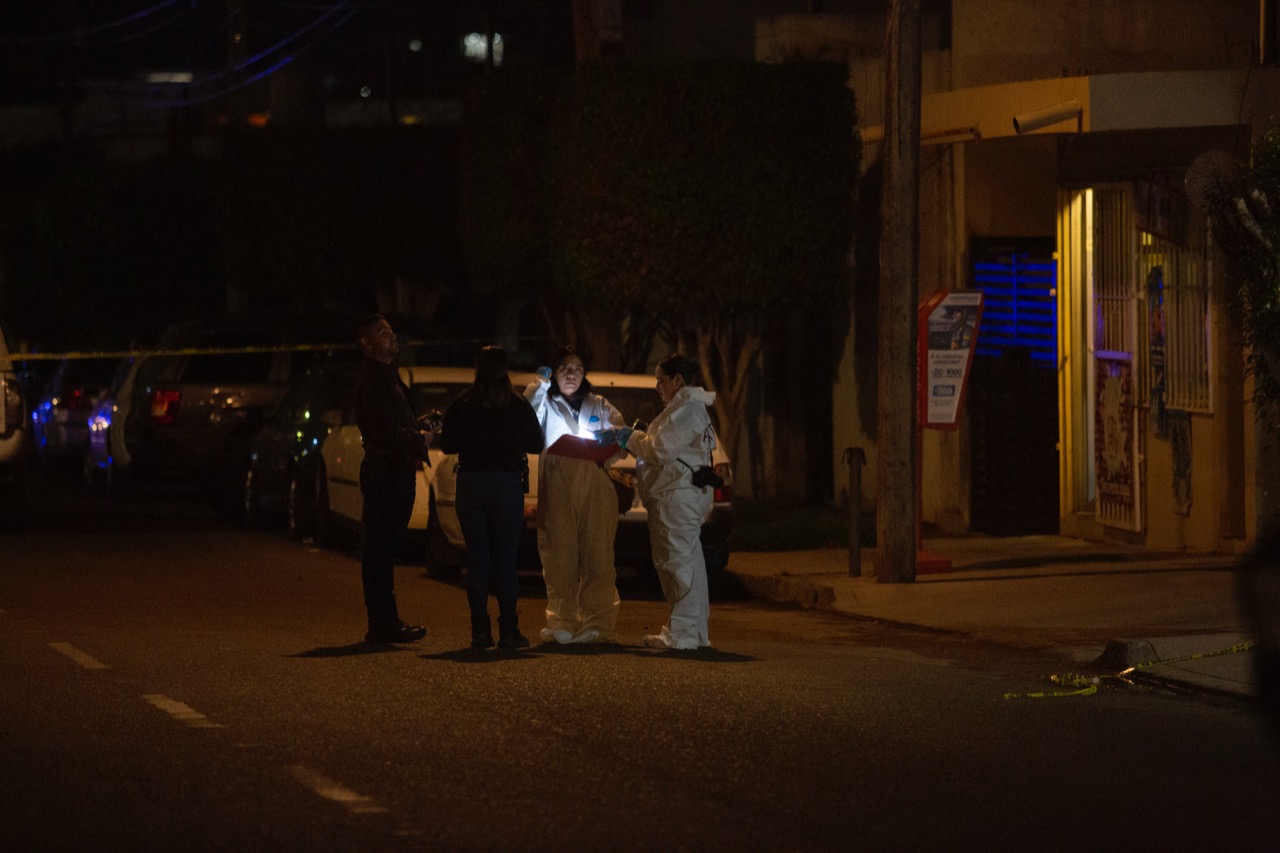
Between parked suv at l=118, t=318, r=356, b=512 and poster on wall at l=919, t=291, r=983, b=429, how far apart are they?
8.22m

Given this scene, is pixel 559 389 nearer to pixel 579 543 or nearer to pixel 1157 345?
pixel 579 543

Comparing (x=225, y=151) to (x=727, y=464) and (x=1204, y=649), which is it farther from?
(x=1204, y=649)

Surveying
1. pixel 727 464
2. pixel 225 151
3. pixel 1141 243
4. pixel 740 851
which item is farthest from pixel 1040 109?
pixel 225 151

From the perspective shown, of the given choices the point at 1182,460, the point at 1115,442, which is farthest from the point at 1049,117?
the point at 1115,442

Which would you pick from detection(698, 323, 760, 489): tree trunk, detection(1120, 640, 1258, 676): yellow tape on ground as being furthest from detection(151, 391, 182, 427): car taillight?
detection(1120, 640, 1258, 676): yellow tape on ground

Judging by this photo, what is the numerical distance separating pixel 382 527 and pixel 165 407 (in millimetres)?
10551

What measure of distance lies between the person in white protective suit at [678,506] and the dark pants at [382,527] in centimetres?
132

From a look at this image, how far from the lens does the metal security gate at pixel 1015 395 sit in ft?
61.7

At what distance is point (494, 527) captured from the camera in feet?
40.1

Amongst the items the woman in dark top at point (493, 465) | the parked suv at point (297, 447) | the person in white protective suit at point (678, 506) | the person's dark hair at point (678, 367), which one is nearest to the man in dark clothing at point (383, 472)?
the woman in dark top at point (493, 465)

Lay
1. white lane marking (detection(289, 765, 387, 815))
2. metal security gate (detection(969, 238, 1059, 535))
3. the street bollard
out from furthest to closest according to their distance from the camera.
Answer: metal security gate (detection(969, 238, 1059, 535)) < the street bollard < white lane marking (detection(289, 765, 387, 815))

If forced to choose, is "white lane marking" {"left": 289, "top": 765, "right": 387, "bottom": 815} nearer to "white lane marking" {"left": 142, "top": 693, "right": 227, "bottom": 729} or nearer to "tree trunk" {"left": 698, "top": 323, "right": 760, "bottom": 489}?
"white lane marking" {"left": 142, "top": 693, "right": 227, "bottom": 729}

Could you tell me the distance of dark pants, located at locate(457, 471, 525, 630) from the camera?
A: 12156 millimetres

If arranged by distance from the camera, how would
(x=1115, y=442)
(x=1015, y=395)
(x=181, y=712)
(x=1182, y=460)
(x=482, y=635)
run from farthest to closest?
(x=1015, y=395)
(x=1115, y=442)
(x=1182, y=460)
(x=482, y=635)
(x=181, y=712)
